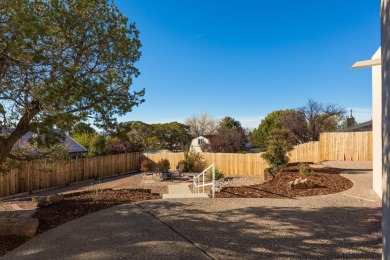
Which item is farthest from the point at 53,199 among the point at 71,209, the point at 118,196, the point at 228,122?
the point at 228,122

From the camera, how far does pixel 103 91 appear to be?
6.07 metres

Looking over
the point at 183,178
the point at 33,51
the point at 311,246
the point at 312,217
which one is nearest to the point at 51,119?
the point at 33,51

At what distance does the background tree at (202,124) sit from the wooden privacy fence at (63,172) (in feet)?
79.6

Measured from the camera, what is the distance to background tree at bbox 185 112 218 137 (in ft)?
154

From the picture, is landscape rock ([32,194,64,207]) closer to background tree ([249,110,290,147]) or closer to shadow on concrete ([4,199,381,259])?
shadow on concrete ([4,199,381,259])

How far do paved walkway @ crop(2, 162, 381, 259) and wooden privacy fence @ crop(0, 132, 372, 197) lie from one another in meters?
8.85

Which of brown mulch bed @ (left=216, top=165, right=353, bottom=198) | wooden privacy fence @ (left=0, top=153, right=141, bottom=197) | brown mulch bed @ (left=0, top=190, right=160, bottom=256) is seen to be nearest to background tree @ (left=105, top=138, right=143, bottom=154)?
wooden privacy fence @ (left=0, top=153, right=141, bottom=197)

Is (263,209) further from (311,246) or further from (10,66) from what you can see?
(10,66)

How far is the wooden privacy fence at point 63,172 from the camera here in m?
13.5

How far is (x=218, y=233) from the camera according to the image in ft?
16.3

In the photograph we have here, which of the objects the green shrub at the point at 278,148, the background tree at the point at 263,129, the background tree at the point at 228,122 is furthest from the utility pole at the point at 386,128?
the background tree at the point at 228,122

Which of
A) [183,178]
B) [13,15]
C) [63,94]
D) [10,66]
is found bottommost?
[183,178]

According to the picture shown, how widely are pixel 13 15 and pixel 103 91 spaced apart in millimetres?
2151

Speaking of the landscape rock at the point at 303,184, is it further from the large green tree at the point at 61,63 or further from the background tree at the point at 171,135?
the background tree at the point at 171,135
